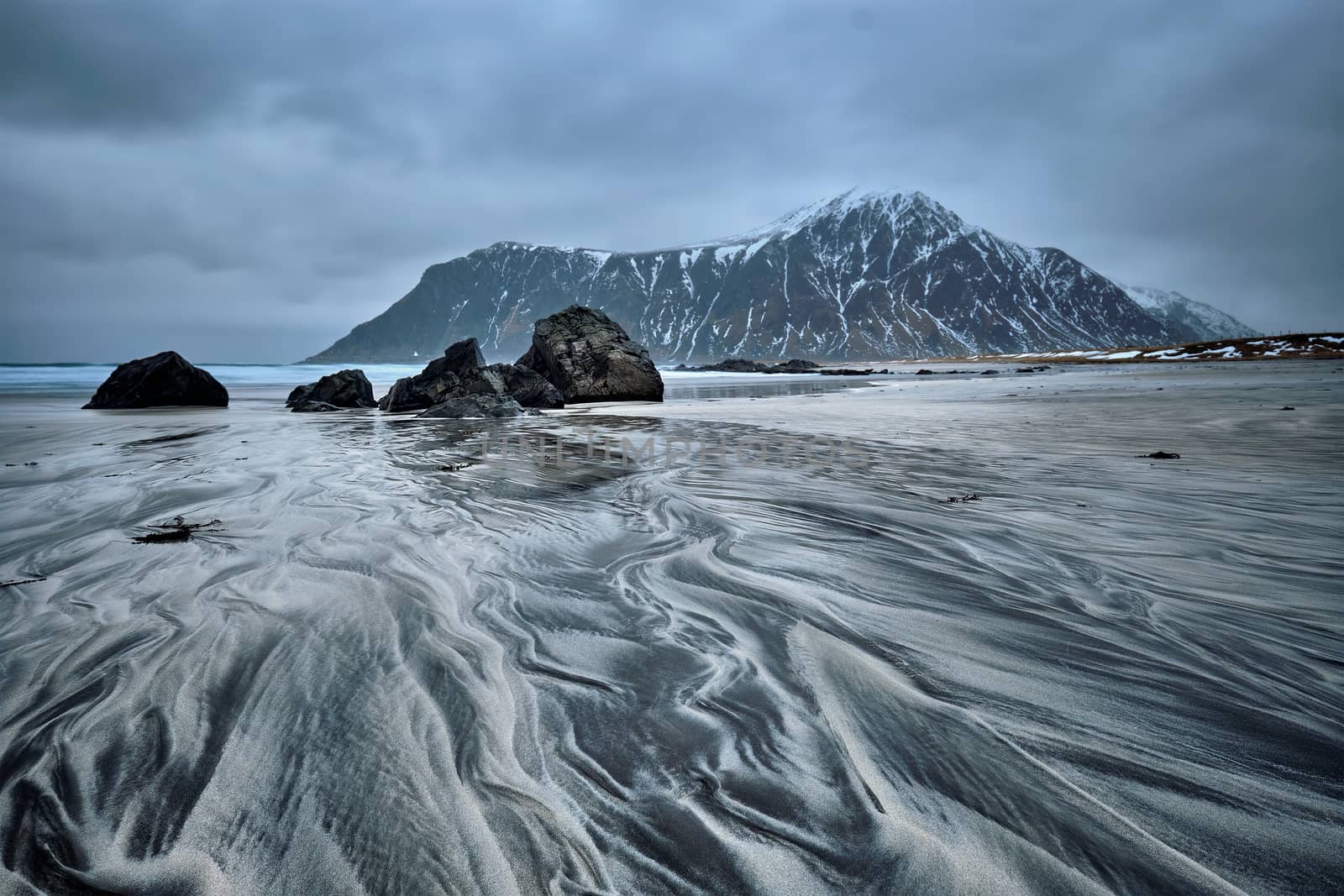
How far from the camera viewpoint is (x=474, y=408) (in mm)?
11984

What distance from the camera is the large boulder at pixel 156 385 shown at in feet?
48.0

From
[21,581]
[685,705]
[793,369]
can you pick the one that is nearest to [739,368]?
[793,369]

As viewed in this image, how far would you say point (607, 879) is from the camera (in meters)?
1.02

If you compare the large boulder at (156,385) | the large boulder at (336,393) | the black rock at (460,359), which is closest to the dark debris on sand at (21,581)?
the black rock at (460,359)

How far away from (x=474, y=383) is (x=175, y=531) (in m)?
11.2

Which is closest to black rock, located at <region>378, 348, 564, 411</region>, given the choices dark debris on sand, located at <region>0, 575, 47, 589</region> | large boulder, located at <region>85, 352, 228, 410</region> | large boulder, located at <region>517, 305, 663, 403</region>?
large boulder, located at <region>517, 305, 663, 403</region>

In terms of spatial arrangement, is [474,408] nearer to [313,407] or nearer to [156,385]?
[313,407]

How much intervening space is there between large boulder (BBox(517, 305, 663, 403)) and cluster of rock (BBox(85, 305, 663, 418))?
0.09ft

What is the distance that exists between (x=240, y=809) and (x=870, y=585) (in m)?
2.16

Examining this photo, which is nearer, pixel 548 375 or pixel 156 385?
pixel 156 385

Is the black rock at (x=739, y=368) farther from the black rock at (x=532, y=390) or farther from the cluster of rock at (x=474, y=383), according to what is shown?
the black rock at (x=532, y=390)

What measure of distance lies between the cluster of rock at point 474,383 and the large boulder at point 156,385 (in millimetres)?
19


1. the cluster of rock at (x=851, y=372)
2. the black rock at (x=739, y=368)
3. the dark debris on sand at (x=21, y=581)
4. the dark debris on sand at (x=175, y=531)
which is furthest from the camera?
the black rock at (x=739, y=368)

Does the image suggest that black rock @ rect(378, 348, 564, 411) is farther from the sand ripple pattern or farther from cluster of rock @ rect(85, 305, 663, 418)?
the sand ripple pattern
